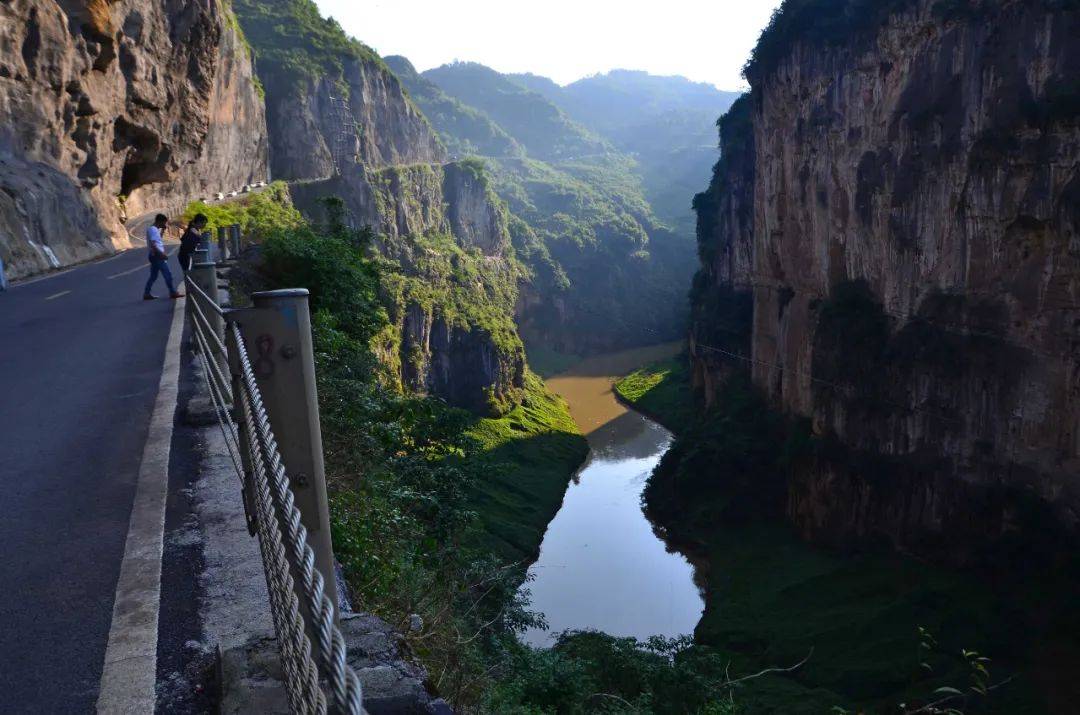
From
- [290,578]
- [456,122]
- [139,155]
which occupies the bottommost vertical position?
[290,578]

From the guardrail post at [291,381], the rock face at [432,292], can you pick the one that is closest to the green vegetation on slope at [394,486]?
the guardrail post at [291,381]

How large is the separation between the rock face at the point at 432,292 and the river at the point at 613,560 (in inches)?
360

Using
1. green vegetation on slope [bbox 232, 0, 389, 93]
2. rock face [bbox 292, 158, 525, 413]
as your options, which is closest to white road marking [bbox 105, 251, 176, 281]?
rock face [bbox 292, 158, 525, 413]

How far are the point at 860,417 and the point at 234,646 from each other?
32.0 m

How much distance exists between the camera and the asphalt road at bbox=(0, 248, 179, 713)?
3547mm

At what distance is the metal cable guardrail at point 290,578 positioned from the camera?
1718 mm

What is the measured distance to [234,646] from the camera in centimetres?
344

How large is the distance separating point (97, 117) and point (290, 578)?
102 feet

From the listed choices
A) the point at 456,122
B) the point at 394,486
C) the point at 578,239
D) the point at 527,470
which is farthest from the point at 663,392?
the point at 456,122

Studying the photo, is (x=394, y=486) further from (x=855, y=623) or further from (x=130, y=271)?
(x=855, y=623)

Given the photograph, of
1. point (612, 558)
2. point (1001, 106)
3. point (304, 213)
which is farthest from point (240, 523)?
point (304, 213)

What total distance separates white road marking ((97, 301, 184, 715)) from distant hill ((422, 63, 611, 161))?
554 ft

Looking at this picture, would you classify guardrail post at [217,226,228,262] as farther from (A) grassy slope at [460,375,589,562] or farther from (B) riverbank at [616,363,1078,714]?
(B) riverbank at [616,363,1078,714]

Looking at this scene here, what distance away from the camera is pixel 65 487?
225 inches
